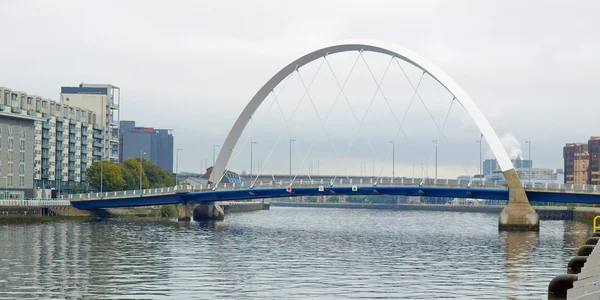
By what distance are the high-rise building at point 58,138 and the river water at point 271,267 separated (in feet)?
259

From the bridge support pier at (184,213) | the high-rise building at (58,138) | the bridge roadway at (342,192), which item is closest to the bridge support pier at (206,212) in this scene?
the bridge support pier at (184,213)

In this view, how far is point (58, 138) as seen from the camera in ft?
575

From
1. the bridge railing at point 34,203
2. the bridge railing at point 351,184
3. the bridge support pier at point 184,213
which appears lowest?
the bridge support pier at point 184,213

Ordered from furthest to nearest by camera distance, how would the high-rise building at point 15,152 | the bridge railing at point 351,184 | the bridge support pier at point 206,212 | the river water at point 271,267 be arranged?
the high-rise building at point 15,152, the bridge support pier at point 206,212, the bridge railing at point 351,184, the river water at point 271,267

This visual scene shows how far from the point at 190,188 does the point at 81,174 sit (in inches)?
2725

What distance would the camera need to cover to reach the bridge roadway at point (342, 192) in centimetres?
10169

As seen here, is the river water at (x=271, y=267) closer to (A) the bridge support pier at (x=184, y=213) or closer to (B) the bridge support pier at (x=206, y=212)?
(A) the bridge support pier at (x=184, y=213)

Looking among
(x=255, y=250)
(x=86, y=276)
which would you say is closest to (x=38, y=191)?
(x=255, y=250)

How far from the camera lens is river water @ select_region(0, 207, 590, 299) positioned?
3816 cm

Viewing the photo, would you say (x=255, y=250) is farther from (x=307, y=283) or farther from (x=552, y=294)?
(x=552, y=294)

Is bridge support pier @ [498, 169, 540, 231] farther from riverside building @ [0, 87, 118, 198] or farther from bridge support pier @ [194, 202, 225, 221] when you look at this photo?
riverside building @ [0, 87, 118, 198]

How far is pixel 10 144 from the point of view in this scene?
466 feet

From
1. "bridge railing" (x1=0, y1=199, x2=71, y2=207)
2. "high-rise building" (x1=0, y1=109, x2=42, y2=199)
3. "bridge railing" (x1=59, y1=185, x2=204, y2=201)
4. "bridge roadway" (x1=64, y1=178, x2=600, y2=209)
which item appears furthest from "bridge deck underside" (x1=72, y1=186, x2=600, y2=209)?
"high-rise building" (x1=0, y1=109, x2=42, y2=199)

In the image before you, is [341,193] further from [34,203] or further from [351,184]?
[34,203]
